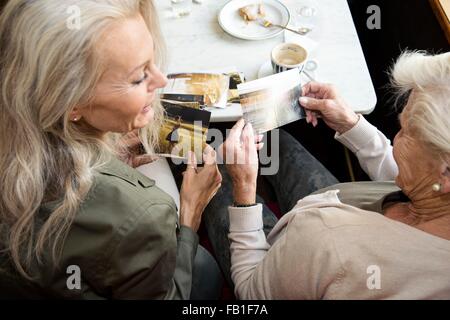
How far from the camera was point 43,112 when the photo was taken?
0.86 m

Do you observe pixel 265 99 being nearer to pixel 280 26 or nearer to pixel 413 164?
pixel 280 26

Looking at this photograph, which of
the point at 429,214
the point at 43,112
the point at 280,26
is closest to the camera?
the point at 43,112

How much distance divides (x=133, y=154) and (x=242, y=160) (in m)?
0.41

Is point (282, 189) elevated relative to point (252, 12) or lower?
lower

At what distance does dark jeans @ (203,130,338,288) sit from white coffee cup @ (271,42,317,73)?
0.31m

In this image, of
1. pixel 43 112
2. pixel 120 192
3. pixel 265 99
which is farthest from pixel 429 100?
pixel 43 112

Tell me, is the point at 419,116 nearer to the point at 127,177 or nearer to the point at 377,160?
the point at 377,160

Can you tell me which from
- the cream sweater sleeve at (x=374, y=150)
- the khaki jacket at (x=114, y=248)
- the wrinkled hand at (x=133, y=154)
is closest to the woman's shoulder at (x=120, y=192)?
the khaki jacket at (x=114, y=248)

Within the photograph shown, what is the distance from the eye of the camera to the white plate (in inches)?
58.3

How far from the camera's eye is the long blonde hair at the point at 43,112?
31.6 inches

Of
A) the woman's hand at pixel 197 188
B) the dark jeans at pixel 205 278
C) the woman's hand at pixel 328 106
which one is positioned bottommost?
the dark jeans at pixel 205 278

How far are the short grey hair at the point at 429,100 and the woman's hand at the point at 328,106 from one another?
0.35 metres

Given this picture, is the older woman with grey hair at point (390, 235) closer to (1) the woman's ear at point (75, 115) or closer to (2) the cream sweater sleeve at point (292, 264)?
(2) the cream sweater sleeve at point (292, 264)
